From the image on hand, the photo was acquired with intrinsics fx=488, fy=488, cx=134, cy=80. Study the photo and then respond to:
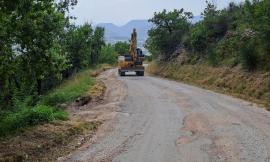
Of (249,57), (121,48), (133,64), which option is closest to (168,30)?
(133,64)

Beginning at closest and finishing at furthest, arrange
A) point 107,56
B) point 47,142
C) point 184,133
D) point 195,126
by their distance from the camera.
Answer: point 47,142, point 184,133, point 195,126, point 107,56

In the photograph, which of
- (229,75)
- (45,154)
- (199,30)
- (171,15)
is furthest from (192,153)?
(171,15)

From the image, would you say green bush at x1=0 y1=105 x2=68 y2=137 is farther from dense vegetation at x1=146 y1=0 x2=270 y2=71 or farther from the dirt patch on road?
dense vegetation at x1=146 y1=0 x2=270 y2=71

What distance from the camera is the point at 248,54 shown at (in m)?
30.1

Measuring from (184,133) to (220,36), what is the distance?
2835cm

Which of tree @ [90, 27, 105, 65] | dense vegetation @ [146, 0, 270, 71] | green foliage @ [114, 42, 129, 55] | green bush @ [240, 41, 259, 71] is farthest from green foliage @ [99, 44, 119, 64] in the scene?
green bush @ [240, 41, 259, 71]

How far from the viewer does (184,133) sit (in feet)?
49.0

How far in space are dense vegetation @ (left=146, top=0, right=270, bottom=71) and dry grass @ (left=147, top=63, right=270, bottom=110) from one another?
2.46ft

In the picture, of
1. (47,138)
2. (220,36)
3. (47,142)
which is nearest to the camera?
(47,142)

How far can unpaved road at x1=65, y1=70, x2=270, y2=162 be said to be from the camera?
1176 cm

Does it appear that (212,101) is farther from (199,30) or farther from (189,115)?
(199,30)

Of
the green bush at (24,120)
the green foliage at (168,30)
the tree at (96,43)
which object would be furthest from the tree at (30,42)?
the tree at (96,43)

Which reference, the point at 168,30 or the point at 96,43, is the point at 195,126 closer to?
the point at 168,30

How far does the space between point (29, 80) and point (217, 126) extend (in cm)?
646
